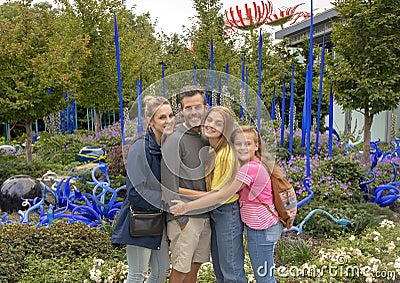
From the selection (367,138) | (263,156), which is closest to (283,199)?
(263,156)

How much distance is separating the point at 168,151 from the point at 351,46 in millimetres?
Result: 6164

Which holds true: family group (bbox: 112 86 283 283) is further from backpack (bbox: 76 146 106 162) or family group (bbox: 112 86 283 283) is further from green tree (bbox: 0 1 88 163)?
green tree (bbox: 0 1 88 163)

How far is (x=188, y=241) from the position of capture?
301 centimetres

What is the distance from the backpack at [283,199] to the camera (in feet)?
10.3

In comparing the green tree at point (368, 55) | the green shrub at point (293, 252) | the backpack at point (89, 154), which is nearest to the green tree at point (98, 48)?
the backpack at point (89, 154)

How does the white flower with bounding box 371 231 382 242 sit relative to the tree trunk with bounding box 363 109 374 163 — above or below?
below

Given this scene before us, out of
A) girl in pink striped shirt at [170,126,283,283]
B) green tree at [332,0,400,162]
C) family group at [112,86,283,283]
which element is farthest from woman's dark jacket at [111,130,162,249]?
green tree at [332,0,400,162]

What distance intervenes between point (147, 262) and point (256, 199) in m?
0.80

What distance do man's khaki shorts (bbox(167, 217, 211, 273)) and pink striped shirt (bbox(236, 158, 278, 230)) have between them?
250 millimetres

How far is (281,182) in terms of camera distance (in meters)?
3.16

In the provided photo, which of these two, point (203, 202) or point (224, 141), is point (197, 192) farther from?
point (224, 141)

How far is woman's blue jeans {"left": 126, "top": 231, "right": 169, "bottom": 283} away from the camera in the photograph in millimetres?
3184

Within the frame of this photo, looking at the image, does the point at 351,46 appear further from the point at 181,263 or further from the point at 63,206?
the point at 181,263

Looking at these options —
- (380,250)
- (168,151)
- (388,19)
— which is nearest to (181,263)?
(168,151)
